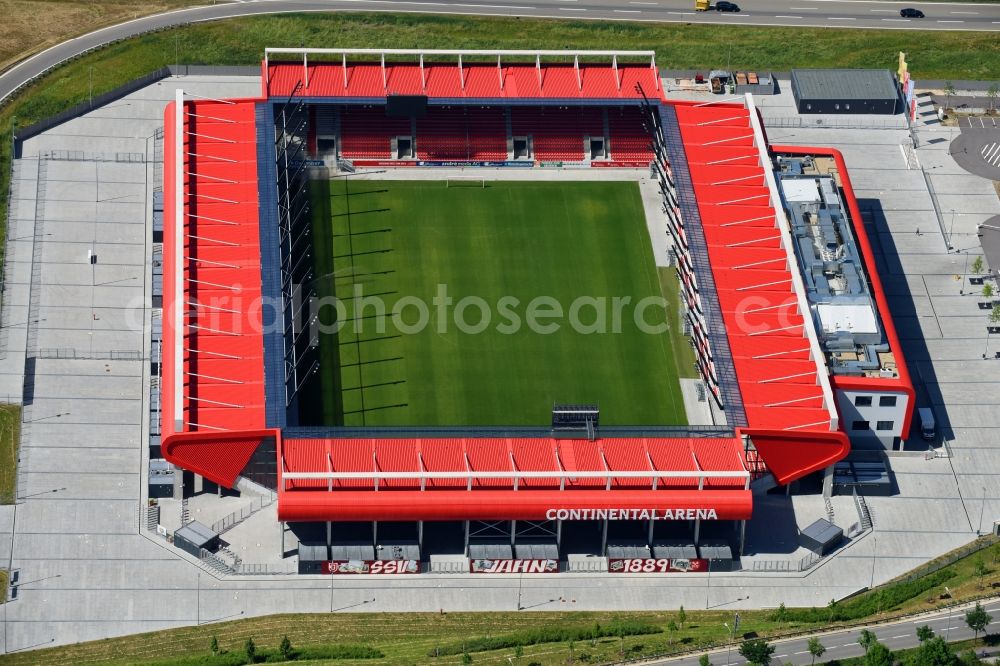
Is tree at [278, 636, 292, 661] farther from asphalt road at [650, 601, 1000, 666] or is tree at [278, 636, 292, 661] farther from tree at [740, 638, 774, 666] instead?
tree at [740, 638, 774, 666]

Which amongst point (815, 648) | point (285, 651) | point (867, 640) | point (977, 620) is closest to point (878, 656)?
point (867, 640)

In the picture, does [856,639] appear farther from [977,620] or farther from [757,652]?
[977,620]

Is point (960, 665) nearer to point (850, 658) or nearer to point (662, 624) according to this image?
point (850, 658)

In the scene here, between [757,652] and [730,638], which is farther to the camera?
[730,638]

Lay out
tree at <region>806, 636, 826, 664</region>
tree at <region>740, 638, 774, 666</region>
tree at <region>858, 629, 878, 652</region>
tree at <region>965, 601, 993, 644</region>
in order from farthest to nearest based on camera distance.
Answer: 1. tree at <region>965, 601, 993, 644</region>
2. tree at <region>858, 629, 878, 652</region>
3. tree at <region>806, 636, 826, 664</region>
4. tree at <region>740, 638, 774, 666</region>

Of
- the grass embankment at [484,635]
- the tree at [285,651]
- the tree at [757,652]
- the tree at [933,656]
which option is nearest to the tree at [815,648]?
the tree at [757,652]

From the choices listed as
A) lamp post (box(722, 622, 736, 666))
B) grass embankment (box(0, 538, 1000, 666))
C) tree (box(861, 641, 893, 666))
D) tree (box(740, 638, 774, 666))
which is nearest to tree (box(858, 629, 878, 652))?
tree (box(861, 641, 893, 666))

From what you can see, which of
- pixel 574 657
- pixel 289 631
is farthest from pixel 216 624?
pixel 574 657
